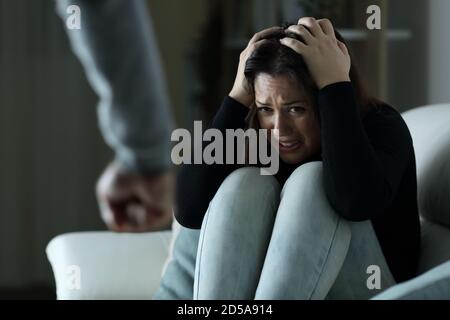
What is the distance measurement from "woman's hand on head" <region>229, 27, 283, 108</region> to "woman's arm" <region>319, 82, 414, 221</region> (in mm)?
89

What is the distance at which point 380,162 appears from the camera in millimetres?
800

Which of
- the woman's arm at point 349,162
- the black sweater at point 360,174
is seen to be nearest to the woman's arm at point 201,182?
Result: the black sweater at point 360,174

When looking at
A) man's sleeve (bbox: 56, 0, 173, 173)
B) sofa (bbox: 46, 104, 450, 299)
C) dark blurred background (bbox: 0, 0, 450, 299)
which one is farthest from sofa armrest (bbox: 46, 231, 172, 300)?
man's sleeve (bbox: 56, 0, 173, 173)

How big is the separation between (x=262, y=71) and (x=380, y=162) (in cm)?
17

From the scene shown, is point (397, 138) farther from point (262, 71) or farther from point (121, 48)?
point (121, 48)

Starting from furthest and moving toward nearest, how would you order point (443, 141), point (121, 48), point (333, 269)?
point (443, 141)
point (333, 269)
point (121, 48)

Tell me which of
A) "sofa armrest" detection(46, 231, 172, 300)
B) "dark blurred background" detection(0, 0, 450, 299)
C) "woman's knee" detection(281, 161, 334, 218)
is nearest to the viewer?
"dark blurred background" detection(0, 0, 450, 299)

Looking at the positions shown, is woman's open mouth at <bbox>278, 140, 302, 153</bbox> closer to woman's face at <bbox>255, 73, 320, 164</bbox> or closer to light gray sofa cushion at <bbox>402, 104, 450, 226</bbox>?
woman's face at <bbox>255, 73, 320, 164</bbox>

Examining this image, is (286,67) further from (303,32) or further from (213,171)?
(213,171)

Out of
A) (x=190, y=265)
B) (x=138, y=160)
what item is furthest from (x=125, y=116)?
(x=190, y=265)

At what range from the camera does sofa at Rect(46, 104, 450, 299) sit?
0.92m

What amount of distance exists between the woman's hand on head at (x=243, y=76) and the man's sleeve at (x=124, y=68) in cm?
55

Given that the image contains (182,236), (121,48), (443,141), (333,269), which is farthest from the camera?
(182,236)

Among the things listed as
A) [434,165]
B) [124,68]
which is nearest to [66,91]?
Answer: [124,68]
